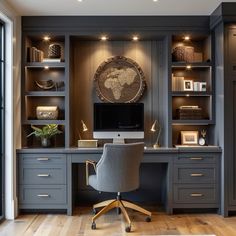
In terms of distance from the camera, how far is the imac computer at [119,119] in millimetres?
4355

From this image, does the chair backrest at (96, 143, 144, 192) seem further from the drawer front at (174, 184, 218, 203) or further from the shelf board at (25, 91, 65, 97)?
the shelf board at (25, 91, 65, 97)

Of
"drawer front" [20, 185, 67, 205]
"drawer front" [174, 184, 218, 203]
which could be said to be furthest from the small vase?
"drawer front" [174, 184, 218, 203]

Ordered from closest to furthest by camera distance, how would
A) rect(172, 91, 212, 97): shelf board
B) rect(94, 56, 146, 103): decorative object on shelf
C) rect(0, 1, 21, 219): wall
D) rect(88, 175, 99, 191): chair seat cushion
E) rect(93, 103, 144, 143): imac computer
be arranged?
rect(88, 175, 99, 191): chair seat cushion, rect(0, 1, 21, 219): wall, rect(172, 91, 212, 97): shelf board, rect(93, 103, 144, 143): imac computer, rect(94, 56, 146, 103): decorative object on shelf

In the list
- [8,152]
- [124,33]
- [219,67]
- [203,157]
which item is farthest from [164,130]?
[8,152]

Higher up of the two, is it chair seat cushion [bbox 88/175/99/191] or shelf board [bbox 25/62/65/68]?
shelf board [bbox 25/62/65/68]

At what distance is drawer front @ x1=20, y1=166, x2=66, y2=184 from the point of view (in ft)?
13.1

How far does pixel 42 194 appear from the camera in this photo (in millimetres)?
Answer: 4012

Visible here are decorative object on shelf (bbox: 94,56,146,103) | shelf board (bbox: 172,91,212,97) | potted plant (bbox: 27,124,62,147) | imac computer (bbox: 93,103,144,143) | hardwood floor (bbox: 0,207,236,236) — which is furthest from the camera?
decorative object on shelf (bbox: 94,56,146,103)

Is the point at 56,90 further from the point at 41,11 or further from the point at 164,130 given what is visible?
the point at 164,130

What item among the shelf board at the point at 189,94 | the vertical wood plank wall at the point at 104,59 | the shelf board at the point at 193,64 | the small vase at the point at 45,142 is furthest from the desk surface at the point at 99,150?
the shelf board at the point at 193,64

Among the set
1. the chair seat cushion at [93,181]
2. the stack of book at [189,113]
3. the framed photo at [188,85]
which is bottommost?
the chair seat cushion at [93,181]

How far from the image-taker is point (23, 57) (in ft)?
13.8

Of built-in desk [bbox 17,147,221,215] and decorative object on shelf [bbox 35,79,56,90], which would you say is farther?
decorative object on shelf [bbox 35,79,56,90]

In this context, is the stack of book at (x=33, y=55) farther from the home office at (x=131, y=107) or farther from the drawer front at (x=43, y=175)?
the drawer front at (x=43, y=175)
